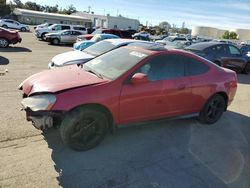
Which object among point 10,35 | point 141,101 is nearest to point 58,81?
point 141,101

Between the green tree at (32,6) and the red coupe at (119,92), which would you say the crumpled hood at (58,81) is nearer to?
the red coupe at (119,92)

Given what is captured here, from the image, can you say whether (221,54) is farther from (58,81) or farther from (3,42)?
(3,42)

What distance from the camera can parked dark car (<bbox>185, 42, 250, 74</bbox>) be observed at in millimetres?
12039

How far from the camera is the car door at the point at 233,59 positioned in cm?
1278

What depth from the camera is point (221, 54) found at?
12477mm

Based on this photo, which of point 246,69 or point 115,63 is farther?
point 246,69

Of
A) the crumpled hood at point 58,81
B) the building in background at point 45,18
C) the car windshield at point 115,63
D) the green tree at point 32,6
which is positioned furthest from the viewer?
the green tree at point 32,6

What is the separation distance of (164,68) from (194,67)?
0.84 m

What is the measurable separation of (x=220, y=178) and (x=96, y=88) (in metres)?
2.26

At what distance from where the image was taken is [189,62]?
17.4 feet

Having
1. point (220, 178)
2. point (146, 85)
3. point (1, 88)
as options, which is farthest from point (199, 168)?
point (1, 88)

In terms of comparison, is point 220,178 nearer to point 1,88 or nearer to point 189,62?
point 189,62

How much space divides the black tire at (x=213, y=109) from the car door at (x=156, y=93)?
714 millimetres

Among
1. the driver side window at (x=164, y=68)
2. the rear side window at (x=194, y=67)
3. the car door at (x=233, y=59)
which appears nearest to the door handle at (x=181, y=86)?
the driver side window at (x=164, y=68)
